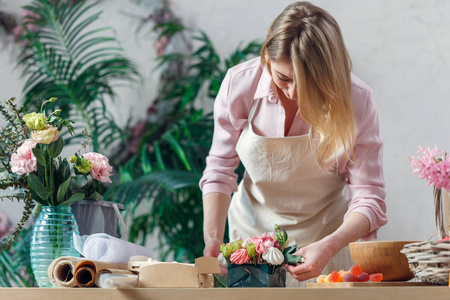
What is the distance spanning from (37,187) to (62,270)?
23cm

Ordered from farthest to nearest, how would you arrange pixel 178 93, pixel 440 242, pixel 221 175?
pixel 178 93, pixel 221 175, pixel 440 242

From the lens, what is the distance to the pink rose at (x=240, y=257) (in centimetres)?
103

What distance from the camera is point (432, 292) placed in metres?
0.84

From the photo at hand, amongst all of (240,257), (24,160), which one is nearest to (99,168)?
(24,160)

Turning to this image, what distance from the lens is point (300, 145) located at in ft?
5.40

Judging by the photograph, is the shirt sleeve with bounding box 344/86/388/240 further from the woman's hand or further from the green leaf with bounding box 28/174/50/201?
the green leaf with bounding box 28/174/50/201

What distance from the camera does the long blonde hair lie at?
1408mm

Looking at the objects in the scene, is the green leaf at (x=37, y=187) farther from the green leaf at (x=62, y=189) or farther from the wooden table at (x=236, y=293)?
the wooden table at (x=236, y=293)

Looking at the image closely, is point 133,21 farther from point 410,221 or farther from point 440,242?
point 440,242

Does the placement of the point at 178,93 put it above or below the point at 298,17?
below

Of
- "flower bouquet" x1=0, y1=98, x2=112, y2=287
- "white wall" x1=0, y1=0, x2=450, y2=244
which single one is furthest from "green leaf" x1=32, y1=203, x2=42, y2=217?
"white wall" x1=0, y1=0, x2=450, y2=244

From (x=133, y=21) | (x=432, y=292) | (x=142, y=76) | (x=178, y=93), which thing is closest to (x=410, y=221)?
(x=178, y=93)

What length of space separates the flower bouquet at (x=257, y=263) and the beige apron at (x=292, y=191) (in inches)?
24.8

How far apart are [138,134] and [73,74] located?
0.50 metres
